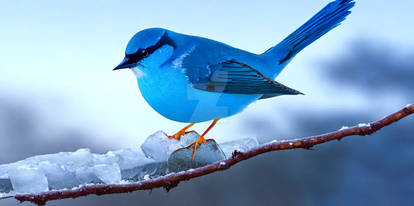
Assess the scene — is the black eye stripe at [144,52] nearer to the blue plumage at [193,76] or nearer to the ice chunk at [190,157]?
the blue plumage at [193,76]

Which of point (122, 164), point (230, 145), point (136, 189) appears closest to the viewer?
point (136, 189)

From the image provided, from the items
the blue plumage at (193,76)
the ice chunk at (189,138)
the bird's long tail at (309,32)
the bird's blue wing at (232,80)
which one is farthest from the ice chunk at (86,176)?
the bird's long tail at (309,32)

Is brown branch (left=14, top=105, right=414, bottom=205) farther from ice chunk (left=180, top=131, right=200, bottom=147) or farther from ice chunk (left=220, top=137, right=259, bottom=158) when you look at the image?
ice chunk (left=180, top=131, right=200, bottom=147)

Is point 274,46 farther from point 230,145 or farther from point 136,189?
point 136,189

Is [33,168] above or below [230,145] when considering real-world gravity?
below

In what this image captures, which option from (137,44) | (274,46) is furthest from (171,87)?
(274,46)

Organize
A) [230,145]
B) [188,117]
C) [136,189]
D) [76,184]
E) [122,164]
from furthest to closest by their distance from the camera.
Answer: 1. [188,117]
2. [230,145]
3. [122,164]
4. [76,184]
5. [136,189]

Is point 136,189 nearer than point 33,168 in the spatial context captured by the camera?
Yes

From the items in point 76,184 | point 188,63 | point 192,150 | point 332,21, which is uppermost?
point 332,21
